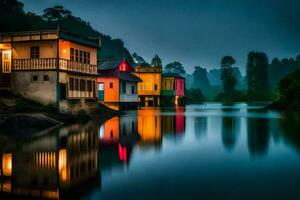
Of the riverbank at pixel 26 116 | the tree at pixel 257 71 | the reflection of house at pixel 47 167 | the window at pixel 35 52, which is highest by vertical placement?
the tree at pixel 257 71

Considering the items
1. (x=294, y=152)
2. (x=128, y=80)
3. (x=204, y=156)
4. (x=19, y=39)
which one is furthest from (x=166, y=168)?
(x=128, y=80)

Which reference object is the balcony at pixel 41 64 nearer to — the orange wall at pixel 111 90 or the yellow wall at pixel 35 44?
the yellow wall at pixel 35 44

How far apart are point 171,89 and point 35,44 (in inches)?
1816

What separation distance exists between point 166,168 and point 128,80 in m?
42.3

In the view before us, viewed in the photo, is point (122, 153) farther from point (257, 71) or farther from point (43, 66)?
point (257, 71)

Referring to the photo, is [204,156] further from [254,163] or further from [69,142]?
[69,142]

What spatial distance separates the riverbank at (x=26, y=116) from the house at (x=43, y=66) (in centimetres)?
118

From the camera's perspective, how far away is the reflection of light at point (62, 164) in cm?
1075

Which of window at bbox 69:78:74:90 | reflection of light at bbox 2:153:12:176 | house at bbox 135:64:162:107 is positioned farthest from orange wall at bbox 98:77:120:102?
reflection of light at bbox 2:153:12:176

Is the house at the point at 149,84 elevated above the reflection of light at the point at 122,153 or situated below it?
above

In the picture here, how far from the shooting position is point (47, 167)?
39.0 ft

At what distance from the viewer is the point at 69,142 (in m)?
18.1

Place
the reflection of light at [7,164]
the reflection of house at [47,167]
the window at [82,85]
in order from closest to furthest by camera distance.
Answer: the reflection of house at [47,167] < the reflection of light at [7,164] < the window at [82,85]

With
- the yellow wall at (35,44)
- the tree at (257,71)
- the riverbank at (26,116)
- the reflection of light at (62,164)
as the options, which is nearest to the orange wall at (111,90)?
the riverbank at (26,116)
